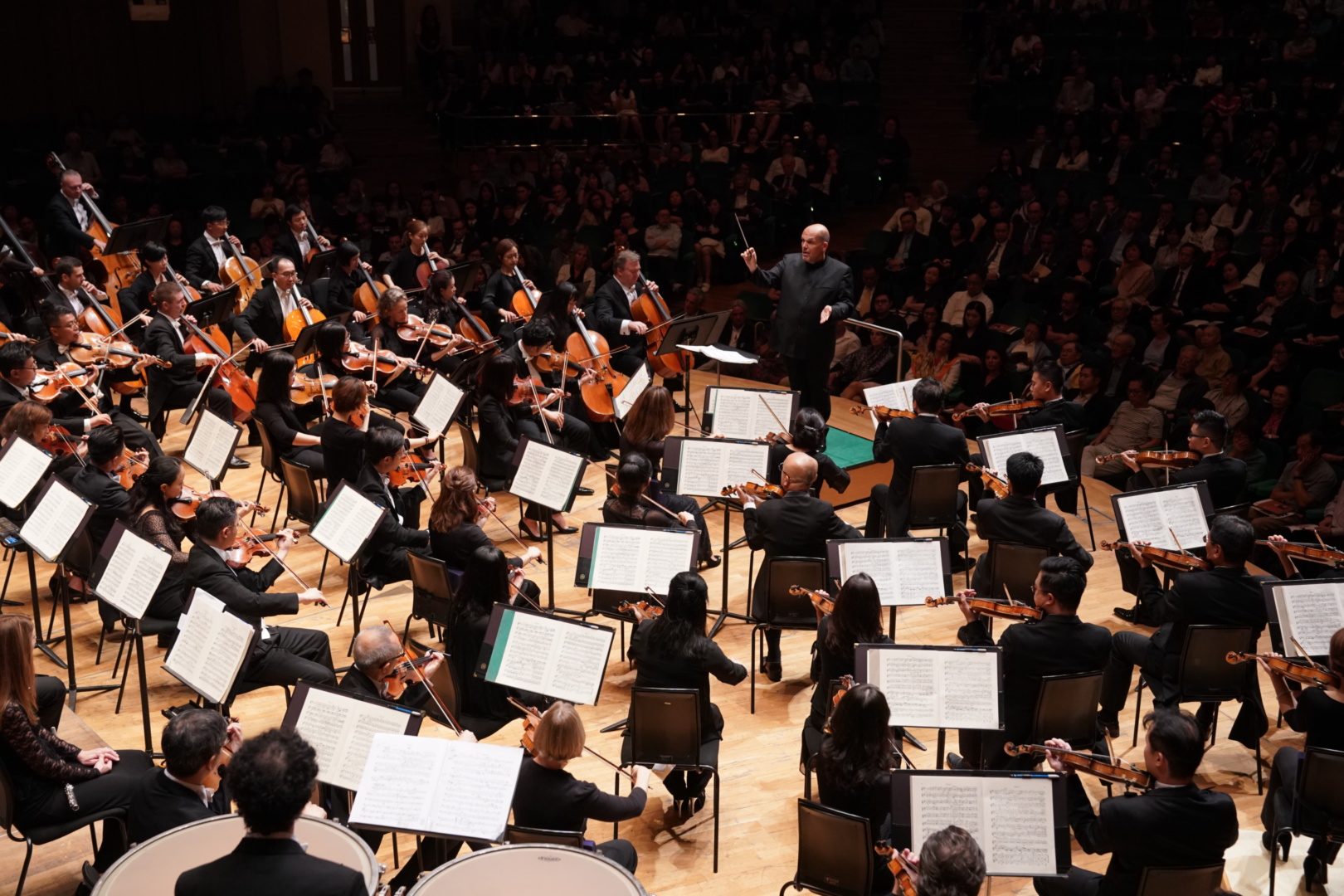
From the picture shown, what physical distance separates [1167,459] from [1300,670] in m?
2.23

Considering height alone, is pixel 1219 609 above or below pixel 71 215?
below

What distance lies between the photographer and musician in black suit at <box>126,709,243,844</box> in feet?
12.3

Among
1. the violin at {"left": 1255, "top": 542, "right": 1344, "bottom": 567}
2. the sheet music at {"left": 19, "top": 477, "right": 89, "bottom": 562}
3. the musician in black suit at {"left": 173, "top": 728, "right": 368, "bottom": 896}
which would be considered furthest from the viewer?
the violin at {"left": 1255, "top": 542, "right": 1344, "bottom": 567}

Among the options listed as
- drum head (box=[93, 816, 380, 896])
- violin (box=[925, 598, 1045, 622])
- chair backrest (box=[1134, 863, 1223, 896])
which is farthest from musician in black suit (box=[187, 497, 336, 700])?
chair backrest (box=[1134, 863, 1223, 896])

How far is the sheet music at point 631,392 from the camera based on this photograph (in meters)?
7.48

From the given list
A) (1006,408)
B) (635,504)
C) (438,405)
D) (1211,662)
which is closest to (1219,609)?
(1211,662)

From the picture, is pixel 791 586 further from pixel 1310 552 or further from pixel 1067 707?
pixel 1310 552

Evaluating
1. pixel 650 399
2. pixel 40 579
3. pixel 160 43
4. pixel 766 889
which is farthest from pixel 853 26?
pixel 766 889

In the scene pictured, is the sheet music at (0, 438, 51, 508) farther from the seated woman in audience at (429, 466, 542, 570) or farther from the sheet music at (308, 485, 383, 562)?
the seated woman in audience at (429, 466, 542, 570)

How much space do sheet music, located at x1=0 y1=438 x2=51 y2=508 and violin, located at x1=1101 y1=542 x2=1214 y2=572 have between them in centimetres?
489

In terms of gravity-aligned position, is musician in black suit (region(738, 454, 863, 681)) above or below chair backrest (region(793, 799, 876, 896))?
above

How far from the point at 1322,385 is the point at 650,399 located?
192 inches

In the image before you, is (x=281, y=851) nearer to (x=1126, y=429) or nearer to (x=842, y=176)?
(x=1126, y=429)

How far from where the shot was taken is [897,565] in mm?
5254
